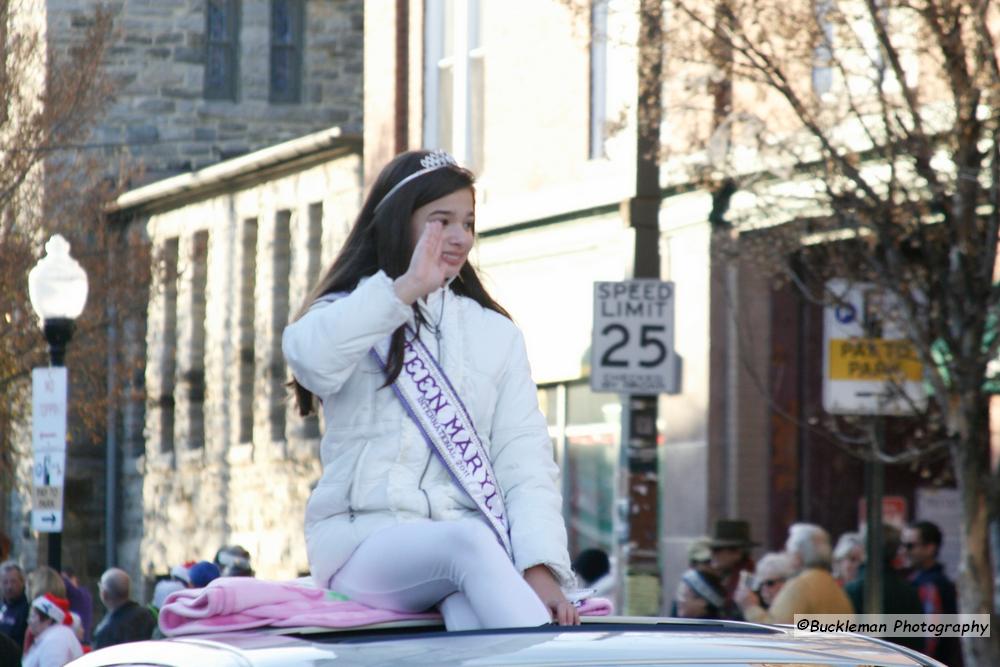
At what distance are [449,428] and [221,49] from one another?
98.0ft

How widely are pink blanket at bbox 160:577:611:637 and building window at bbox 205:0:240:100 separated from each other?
29.9 metres

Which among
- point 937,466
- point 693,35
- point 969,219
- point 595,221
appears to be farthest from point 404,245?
point 595,221

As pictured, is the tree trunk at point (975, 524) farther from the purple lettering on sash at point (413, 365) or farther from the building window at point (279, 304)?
the building window at point (279, 304)

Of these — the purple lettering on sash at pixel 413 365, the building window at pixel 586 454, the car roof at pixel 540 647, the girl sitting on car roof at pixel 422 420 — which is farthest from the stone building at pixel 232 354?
the car roof at pixel 540 647

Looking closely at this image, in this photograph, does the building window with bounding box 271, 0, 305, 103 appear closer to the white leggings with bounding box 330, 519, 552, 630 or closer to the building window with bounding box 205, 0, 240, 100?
the building window with bounding box 205, 0, 240, 100

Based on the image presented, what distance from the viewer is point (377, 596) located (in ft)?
13.5

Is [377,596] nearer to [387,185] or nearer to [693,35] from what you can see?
A: [387,185]

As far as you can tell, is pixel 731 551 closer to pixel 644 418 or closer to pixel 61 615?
pixel 644 418

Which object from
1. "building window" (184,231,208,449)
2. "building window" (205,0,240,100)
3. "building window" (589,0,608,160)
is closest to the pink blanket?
"building window" (589,0,608,160)

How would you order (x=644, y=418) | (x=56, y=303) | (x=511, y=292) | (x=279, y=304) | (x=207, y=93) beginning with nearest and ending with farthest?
(x=644, y=418) < (x=56, y=303) < (x=511, y=292) < (x=279, y=304) < (x=207, y=93)

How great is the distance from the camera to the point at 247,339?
30.4 m

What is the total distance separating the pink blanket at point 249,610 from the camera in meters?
3.87

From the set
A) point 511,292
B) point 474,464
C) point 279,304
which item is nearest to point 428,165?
point 474,464

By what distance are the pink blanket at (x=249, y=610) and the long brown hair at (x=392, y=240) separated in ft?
1.93
